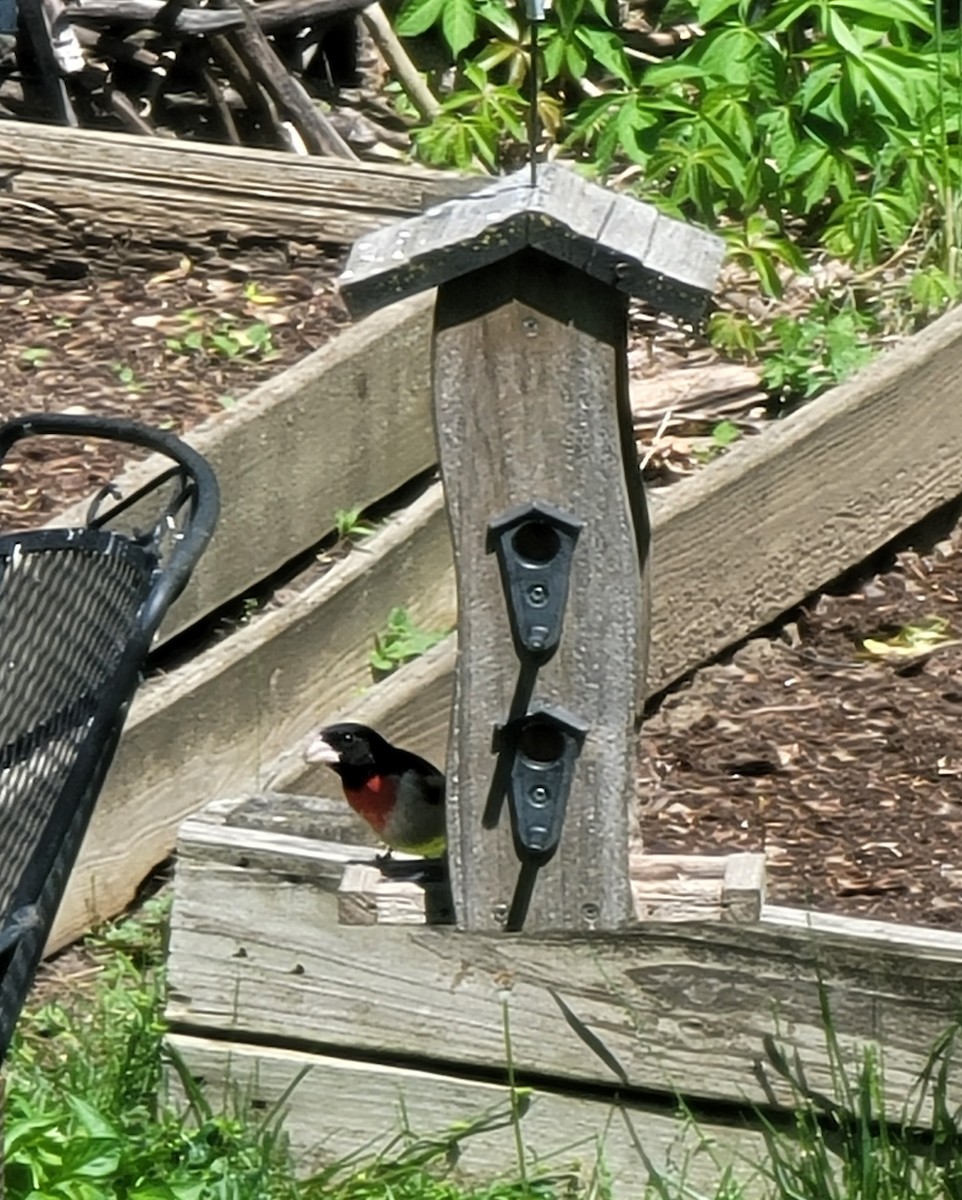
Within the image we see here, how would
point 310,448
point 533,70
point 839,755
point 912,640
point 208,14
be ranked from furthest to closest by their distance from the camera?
1. point 208,14
2. point 310,448
3. point 912,640
4. point 839,755
5. point 533,70

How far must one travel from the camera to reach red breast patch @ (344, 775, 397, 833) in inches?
144

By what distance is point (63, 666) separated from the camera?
260cm

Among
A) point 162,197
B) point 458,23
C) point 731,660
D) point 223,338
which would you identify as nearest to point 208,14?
point 458,23

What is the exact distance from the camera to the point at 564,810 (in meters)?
3.31

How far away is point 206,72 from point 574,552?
514 cm

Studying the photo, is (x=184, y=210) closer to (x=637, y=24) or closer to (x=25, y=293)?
(x=25, y=293)

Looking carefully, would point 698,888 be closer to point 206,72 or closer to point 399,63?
point 399,63

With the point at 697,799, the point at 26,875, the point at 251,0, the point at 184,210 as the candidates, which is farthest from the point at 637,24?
the point at 26,875

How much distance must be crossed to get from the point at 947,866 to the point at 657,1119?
74 centimetres

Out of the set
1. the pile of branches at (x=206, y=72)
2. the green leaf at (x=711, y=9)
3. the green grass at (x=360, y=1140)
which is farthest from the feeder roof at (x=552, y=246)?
the pile of branches at (x=206, y=72)

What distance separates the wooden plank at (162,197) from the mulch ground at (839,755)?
1904 millimetres

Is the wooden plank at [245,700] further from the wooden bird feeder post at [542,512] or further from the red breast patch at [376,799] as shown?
the wooden bird feeder post at [542,512]

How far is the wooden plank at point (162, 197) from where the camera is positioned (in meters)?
6.03

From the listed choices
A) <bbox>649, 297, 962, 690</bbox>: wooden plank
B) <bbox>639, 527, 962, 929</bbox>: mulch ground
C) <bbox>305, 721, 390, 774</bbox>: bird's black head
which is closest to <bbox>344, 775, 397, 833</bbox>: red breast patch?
<bbox>305, 721, 390, 774</bbox>: bird's black head
